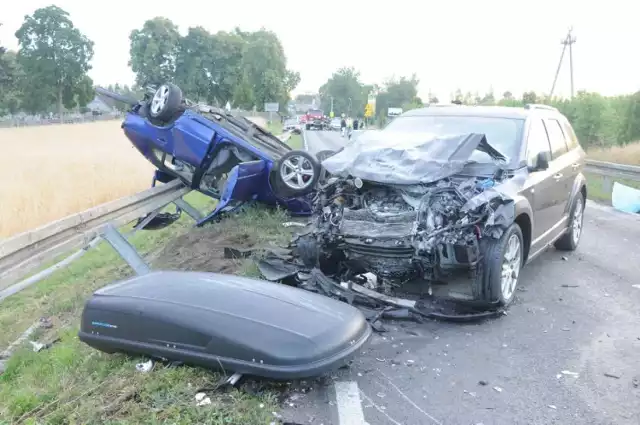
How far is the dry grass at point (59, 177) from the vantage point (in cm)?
1401

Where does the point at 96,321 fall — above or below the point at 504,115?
below

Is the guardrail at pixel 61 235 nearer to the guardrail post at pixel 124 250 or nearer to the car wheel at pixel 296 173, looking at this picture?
the guardrail post at pixel 124 250

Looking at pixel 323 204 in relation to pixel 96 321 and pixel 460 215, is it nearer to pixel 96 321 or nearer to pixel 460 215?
pixel 460 215

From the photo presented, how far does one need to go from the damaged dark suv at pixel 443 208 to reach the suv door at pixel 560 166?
45mm

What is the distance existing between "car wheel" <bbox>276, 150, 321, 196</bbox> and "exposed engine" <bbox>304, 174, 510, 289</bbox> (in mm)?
2522

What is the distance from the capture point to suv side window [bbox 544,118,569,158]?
266 inches

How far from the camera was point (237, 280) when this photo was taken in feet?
13.3

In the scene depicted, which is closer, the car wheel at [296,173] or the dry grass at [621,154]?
the car wheel at [296,173]

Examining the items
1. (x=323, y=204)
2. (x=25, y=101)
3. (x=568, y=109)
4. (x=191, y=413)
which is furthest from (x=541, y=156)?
(x=25, y=101)

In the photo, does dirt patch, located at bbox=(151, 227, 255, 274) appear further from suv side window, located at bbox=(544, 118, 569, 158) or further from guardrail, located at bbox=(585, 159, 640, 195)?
guardrail, located at bbox=(585, 159, 640, 195)

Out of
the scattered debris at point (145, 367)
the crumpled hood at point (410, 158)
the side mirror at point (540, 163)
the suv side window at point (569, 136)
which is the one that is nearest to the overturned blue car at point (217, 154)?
the crumpled hood at point (410, 158)

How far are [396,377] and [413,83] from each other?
88181 millimetres

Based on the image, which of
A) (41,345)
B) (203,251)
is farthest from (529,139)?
(41,345)

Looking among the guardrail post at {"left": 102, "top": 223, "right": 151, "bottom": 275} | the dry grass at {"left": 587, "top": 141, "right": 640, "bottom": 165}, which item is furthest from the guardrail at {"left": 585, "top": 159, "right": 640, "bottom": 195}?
the guardrail post at {"left": 102, "top": 223, "right": 151, "bottom": 275}
